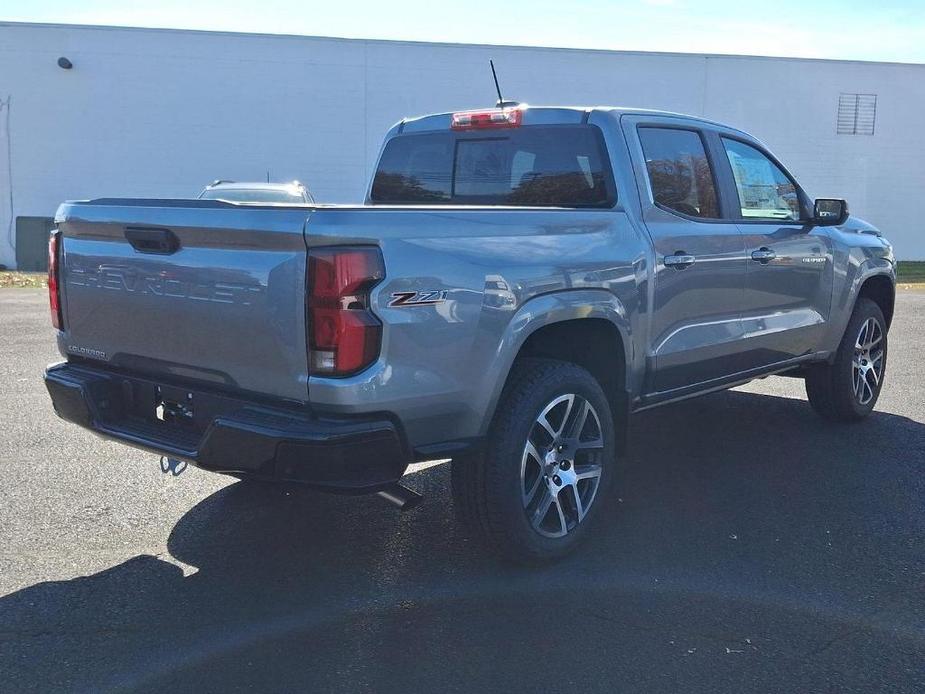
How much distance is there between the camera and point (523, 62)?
74.6 feet

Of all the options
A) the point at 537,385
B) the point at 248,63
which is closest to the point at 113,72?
the point at 248,63

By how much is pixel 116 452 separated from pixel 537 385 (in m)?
2.95

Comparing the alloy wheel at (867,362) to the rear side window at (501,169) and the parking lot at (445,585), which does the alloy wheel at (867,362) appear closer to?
the parking lot at (445,585)

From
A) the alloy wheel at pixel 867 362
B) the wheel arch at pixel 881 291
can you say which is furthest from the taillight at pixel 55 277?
the wheel arch at pixel 881 291

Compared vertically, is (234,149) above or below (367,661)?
above

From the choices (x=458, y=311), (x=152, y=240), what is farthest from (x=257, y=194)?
(x=458, y=311)

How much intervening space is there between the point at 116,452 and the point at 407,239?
311 centimetres

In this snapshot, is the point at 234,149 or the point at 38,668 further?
the point at 234,149

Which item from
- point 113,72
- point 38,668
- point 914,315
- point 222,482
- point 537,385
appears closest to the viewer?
point 38,668

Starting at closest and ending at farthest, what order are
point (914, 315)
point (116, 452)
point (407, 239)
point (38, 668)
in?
point (38, 668) < point (407, 239) < point (116, 452) < point (914, 315)

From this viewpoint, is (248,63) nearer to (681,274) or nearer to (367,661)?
(681,274)

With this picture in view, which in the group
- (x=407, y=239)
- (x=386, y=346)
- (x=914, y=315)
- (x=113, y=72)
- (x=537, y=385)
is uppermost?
(x=113, y=72)

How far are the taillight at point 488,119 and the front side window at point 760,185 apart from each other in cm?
128

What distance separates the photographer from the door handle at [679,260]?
468cm
